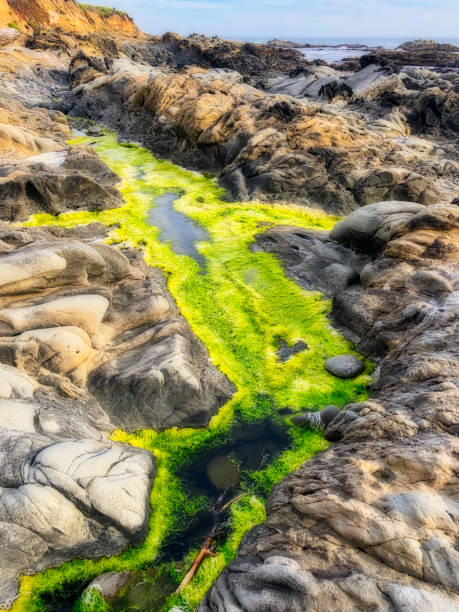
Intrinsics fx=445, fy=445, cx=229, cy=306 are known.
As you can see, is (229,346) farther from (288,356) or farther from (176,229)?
(176,229)

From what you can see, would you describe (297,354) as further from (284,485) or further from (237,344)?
(284,485)

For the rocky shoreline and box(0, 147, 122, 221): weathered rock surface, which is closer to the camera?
the rocky shoreline

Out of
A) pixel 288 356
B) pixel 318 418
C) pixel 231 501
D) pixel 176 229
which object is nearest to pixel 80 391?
pixel 231 501

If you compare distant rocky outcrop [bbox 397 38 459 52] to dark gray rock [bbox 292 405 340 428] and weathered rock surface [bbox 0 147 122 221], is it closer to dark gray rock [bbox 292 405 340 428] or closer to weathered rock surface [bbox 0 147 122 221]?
weathered rock surface [bbox 0 147 122 221]

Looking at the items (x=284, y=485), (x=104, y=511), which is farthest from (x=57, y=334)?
(x=284, y=485)

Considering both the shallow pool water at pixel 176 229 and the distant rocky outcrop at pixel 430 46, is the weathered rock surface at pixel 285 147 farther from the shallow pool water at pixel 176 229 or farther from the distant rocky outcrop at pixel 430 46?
the distant rocky outcrop at pixel 430 46

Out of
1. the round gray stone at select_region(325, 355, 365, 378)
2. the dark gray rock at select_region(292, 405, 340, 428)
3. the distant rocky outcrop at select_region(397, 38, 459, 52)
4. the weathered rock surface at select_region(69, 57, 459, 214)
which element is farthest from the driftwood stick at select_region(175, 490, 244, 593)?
the distant rocky outcrop at select_region(397, 38, 459, 52)
